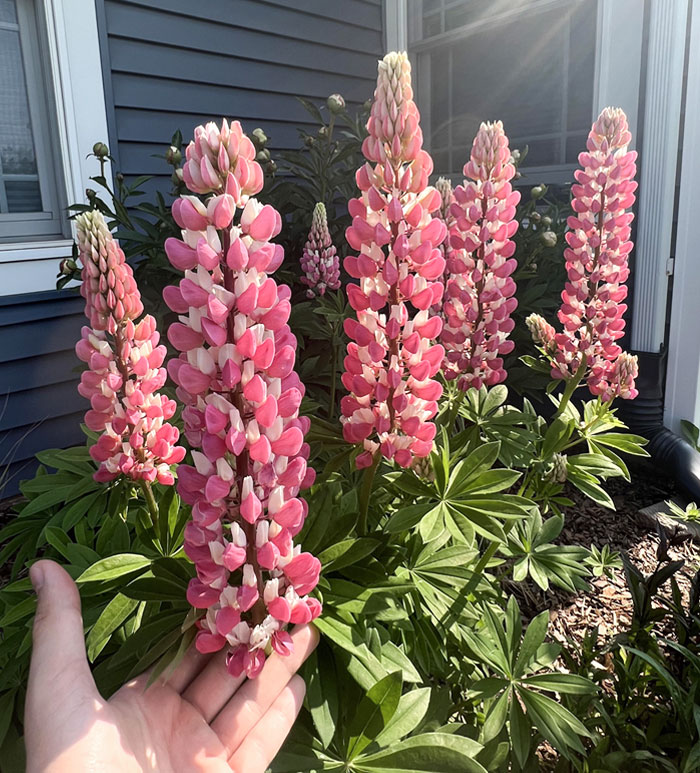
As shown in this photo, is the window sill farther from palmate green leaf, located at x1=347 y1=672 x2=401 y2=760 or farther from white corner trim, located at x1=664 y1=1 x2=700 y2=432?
white corner trim, located at x1=664 y1=1 x2=700 y2=432

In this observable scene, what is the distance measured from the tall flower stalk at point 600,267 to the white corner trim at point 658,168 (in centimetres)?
193

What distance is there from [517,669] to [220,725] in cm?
72

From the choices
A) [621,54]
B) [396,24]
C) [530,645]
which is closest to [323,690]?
[530,645]

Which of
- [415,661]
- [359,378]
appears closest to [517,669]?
[415,661]

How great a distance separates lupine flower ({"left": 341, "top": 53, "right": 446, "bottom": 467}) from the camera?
1.11 m

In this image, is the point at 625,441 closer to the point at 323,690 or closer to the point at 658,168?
the point at 323,690

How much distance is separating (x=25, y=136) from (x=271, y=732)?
3.82m

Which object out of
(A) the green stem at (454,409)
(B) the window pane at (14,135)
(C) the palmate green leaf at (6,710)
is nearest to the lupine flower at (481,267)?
(A) the green stem at (454,409)

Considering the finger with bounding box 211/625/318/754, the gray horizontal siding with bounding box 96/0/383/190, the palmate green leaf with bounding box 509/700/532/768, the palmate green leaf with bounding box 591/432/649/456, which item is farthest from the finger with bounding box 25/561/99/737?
the gray horizontal siding with bounding box 96/0/383/190

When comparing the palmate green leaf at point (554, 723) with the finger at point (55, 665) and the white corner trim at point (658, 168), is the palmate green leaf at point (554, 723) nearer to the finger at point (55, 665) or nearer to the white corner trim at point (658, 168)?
the finger at point (55, 665)

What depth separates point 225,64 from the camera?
450 centimetres

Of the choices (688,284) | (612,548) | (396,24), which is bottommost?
(612,548)

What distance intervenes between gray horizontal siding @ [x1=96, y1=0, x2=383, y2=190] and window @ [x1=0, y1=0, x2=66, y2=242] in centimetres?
38

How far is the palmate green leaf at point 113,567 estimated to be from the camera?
44.7 inches
